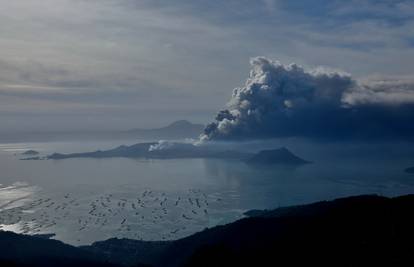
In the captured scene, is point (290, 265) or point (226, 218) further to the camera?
point (226, 218)

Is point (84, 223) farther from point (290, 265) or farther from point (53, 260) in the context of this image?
point (290, 265)

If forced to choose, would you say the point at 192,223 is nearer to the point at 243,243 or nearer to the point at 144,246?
the point at 144,246

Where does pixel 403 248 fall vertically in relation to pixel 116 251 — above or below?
above

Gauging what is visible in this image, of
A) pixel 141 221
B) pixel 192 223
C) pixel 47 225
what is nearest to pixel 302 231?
pixel 192 223

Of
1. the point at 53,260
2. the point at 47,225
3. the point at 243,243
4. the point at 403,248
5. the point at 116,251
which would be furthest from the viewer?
the point at 47,225

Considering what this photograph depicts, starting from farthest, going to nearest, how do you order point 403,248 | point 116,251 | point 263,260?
point 116,251
point 263,260
point 403,248

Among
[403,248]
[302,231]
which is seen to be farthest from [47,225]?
[403,248]
